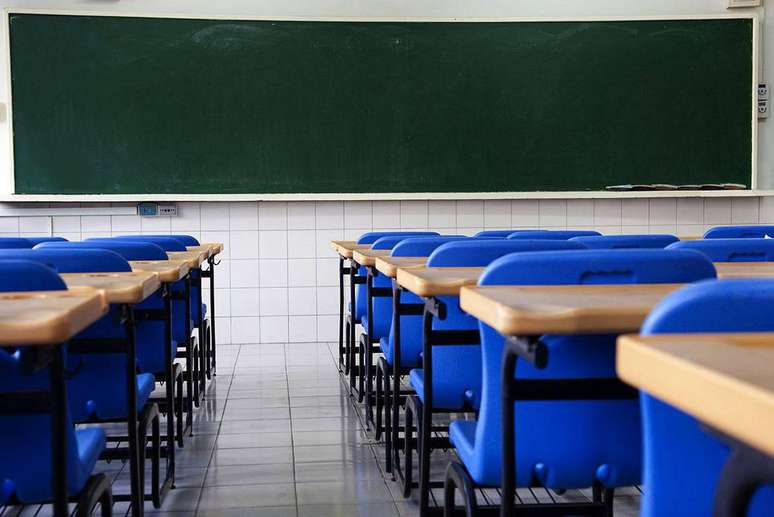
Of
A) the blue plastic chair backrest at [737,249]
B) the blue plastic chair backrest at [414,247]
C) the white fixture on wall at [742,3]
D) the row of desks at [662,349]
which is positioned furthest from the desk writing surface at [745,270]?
the white fixture on wall at [742,3]

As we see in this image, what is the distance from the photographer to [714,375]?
636 mm

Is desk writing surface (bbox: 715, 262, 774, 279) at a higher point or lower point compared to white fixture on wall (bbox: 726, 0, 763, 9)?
lower

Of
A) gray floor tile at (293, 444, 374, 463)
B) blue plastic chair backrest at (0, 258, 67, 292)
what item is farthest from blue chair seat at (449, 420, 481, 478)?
gray floor tile at (293, 444, 374, 463)

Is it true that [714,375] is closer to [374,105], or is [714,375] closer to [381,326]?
[381,326]

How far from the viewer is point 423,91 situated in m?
6.61

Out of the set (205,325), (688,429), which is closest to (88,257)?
(688,429)

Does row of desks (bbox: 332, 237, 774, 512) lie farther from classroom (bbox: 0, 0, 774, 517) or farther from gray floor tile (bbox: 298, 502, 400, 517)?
classroom (bbox: 0, 0, 774, 517)

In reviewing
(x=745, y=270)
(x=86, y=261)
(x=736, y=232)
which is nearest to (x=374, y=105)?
(x=736, y=232)

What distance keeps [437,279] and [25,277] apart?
82cm

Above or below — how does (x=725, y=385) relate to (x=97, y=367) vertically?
above

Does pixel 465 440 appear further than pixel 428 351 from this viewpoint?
No

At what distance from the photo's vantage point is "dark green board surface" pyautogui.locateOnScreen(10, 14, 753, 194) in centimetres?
630

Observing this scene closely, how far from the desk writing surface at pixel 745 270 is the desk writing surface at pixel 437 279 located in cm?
54

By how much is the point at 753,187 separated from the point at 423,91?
2.74m
